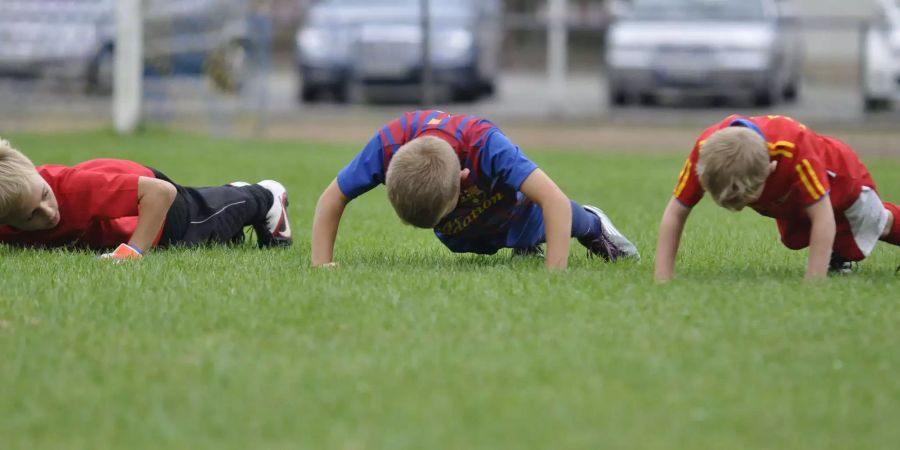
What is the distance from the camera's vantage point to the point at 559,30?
17531 millimetres

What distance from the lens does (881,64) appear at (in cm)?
1605

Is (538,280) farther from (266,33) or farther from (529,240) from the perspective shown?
(266,33)

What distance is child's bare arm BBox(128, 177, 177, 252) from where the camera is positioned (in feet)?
19.8

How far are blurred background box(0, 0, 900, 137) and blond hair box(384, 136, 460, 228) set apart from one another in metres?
10.6

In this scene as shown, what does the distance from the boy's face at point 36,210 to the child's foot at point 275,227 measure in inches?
43.1

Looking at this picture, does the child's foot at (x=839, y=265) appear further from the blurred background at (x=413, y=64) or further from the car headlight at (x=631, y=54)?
the car headlight at (x=631, y=54)

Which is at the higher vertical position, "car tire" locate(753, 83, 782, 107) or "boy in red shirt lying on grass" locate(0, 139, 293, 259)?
"car tire" locate(753, 83, 782, 107)

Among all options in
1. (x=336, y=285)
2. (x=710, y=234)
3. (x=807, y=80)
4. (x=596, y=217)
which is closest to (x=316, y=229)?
(x=336, y=285)

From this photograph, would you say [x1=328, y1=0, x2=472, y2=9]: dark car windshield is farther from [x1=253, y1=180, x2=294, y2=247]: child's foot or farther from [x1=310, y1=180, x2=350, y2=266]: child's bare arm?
[x1=310, y1=180, x2=350, y2=266]: child's bare arm

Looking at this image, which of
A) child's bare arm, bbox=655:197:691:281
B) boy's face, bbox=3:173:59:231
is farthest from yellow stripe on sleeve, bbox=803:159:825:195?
boy's face, bbox=3:173:59:231

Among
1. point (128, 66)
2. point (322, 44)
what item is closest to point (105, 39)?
point (128, 66)

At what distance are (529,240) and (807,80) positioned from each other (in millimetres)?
13497

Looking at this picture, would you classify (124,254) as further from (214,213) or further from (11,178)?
(214,213)

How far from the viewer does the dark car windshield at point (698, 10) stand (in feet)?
54.3
